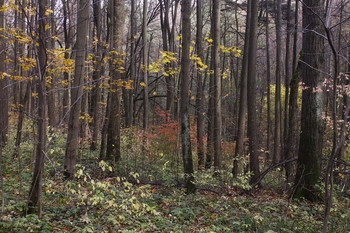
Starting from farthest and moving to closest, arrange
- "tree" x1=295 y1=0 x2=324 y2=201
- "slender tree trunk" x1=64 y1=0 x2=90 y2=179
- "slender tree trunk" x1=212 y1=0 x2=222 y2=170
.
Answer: "slender tree trunk" x1=212 y1=0 x2=222 y2=170
"tree" x1=295 y1=0 x2=324 y2=201
"slender tree trunk" x1=64 y1=0 x2=90 y2=179

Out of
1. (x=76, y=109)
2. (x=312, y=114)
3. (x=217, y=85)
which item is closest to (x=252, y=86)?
(x=217, y=85)

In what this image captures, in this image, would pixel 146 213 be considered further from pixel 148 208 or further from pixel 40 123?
pixel 40 123

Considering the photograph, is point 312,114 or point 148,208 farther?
point 312,114

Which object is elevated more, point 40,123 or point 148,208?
point 40,123

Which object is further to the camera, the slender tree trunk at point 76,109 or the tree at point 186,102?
the tree at point 186,102

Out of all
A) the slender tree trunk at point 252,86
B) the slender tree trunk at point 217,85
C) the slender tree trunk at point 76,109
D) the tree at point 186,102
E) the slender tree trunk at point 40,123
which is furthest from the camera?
the slender tree trunk at point 252,86

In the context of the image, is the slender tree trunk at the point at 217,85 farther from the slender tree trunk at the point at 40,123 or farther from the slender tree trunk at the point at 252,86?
the slender tree trunk at the point at 40,123

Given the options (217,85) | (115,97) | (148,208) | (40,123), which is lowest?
(148,208)

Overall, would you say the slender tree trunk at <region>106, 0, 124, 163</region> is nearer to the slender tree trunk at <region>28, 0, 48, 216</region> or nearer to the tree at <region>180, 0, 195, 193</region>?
A: the tree at <region>180, 0, 195, 193</region>

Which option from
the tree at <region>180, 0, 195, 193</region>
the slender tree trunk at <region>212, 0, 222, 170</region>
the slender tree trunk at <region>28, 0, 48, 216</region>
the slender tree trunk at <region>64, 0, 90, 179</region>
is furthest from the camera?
the slender tree trunk at <region>212, 0, 222, 170</region>

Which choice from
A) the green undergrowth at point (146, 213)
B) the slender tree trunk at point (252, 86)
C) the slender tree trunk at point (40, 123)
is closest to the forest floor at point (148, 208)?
the green undergrowth at point (146, 213)

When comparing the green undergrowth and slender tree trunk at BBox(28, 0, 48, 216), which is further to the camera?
the green undergrowth

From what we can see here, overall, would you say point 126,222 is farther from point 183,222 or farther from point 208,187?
point 208,187

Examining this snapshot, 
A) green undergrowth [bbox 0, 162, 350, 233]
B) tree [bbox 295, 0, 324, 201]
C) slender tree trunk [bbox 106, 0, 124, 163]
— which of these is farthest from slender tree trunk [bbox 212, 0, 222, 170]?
tree [bbox 295, 0, 324, 201]
